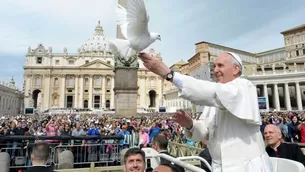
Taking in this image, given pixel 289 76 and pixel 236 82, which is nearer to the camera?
pixel 236 82

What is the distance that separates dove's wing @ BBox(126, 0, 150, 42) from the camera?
1782 mm

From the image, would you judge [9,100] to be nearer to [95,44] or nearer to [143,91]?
[143,91]

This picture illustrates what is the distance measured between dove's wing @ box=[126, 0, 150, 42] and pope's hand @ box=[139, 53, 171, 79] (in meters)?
0.30

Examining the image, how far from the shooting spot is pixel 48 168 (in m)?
3.09

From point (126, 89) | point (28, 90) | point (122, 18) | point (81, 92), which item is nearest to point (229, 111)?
point (122, 18)

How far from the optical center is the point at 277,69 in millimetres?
56812

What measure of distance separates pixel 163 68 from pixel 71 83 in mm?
94048

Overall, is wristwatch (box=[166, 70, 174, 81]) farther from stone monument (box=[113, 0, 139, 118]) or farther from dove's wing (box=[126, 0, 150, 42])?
stone monument (box=[113, 0, 139, 118])

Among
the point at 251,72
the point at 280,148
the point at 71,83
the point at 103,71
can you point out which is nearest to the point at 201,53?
the point at 251,72

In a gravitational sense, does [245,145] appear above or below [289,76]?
below

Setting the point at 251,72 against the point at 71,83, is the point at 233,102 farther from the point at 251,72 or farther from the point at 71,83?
the point at 71,83

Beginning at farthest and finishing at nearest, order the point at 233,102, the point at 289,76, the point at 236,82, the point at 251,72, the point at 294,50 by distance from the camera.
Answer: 1. the point at 294,50
2. the point at 251,72
3. the point at 289,76
4. the point at 236,82
5. the point at 233,102

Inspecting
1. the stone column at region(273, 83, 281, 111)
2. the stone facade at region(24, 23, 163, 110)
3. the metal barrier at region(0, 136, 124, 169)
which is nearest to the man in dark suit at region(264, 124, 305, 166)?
the metal barrier at region(0, 136, 124, 169)

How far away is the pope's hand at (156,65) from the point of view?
59.5 inches
